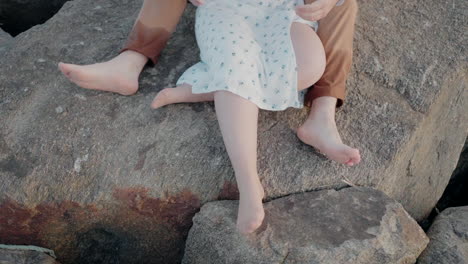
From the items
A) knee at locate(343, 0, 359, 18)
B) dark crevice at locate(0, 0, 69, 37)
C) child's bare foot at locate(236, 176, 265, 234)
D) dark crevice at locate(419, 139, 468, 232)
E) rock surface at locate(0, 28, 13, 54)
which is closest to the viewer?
child's bare foot at locate(236, 176, 265, 234)

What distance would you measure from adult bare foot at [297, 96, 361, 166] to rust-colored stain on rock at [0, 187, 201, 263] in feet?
1.14

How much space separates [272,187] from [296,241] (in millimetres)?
188

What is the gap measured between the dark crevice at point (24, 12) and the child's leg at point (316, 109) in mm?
1237

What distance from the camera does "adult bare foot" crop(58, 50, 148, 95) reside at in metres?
1.86

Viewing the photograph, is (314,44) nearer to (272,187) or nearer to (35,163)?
(272,187)

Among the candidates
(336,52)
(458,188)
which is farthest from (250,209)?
(458,188)

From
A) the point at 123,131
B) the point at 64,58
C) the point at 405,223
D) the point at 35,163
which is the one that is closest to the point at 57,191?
the point at 35,163

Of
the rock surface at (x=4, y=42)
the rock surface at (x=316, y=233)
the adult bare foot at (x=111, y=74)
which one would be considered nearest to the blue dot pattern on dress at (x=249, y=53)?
the adult bare foot at (x=111, y=74)

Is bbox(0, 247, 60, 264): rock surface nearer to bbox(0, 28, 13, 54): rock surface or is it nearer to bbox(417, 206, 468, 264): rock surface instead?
bbox(0, 28, 13, 54): rock surface

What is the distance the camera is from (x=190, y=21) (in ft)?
7.25

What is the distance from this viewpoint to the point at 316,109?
6.20 ft

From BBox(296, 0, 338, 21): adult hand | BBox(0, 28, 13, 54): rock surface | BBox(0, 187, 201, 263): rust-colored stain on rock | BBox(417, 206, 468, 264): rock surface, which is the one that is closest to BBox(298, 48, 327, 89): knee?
BBox(296, 0, 338, 21): adult hand

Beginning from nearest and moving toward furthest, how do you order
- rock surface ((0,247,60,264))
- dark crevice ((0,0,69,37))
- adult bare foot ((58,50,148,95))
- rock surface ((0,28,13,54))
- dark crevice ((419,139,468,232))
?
rock surface ((0,247,60,264)) → adult bare foot ((58,50,148,95)) → rock surface ((0,28,13,54)) → dark crevice ((419,139,468,232)) → dark crevice ((0,0,69,37))

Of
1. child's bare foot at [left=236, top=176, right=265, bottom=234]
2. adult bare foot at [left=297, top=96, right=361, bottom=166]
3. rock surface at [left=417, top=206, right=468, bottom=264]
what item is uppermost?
adult bare foot at [left=297, top=96, right=361, bottom=166]
